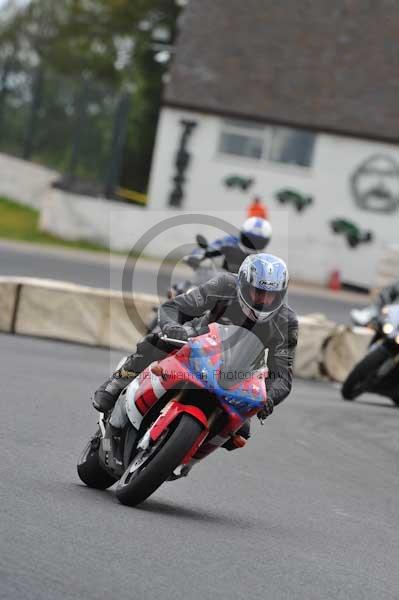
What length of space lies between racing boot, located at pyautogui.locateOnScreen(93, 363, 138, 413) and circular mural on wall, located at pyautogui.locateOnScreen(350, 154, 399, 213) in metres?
30.9

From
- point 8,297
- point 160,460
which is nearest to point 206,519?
point 160,460

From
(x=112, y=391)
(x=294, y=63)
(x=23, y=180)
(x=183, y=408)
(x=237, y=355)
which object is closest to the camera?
(x=183, y=408)

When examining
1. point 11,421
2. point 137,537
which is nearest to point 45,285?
point 11,421

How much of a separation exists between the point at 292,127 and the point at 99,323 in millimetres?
21051

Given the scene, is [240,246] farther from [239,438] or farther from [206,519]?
[206,519]

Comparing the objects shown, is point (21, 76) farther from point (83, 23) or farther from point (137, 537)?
point (137, 537)

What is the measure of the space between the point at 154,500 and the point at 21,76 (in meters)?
32.8

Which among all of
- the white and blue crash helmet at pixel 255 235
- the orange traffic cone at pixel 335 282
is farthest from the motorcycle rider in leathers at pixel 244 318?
the orange traffic cone at pixel 335 282

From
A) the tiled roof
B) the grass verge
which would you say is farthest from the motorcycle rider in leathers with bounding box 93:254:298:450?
the tiled roof

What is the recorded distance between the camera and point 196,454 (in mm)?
8312

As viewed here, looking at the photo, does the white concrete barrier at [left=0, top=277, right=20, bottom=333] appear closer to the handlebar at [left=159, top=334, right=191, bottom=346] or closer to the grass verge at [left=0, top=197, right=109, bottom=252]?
the handlebar at [left=159, top=334, right=191, bottom=346]

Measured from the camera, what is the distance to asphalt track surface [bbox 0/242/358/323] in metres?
27.9

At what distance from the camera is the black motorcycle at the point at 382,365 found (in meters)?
15.8

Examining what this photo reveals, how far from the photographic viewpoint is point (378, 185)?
39.1m
